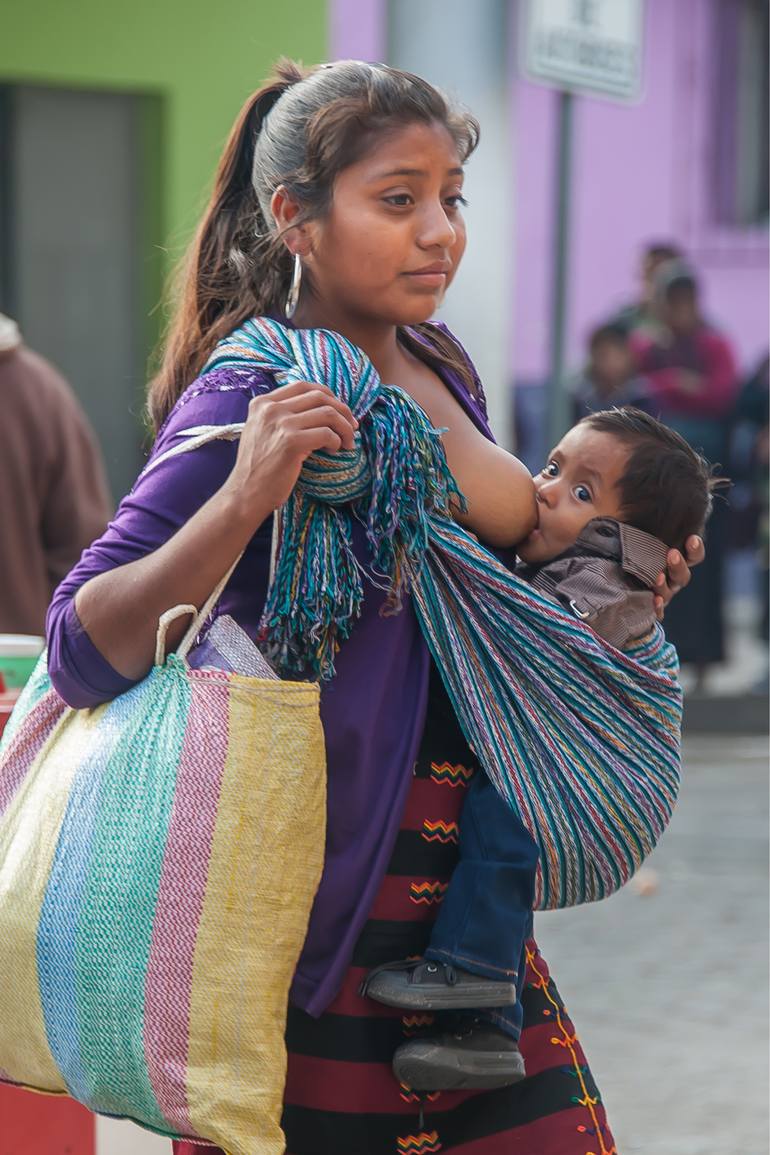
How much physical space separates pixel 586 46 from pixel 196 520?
583cm

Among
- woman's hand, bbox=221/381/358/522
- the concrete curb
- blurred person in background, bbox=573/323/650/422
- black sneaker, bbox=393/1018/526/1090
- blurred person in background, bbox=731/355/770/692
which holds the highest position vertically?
woman's hand, bbox=221/381/358/522

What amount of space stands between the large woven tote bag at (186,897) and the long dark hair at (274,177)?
47 cm

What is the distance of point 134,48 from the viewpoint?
858 cm

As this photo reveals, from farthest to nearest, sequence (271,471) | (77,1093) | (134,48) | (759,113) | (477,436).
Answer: (759,113) < (134,48) < (477,436) < (77,1093) < (271,471)

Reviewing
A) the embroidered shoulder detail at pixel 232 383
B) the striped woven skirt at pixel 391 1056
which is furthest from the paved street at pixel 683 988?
the embroidered shoulder detail at pixel 232 383

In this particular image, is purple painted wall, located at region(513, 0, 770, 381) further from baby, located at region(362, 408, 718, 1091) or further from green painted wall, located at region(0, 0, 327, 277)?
baby, located at region(362, 408, 718, 1091)

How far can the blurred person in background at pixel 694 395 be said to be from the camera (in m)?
9.79

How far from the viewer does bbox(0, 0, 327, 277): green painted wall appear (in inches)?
329

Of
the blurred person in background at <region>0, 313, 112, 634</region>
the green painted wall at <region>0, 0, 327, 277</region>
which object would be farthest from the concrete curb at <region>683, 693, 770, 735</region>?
the blurred person in background at <region>0, 313, 112, 634</region>

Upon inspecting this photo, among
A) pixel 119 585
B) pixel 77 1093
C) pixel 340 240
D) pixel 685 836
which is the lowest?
pixel 685 836

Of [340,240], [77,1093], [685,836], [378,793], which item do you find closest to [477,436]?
[340,240]

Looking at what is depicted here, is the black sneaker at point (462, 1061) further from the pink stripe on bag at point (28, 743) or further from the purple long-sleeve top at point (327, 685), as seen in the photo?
the pink stripe on bag at point (28, 743)

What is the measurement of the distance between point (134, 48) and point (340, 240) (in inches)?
265

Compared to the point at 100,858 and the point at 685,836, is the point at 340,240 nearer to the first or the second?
the point at 100,858
